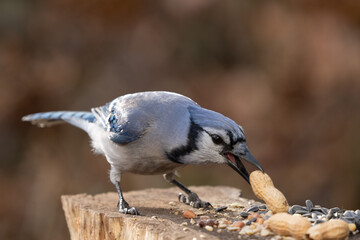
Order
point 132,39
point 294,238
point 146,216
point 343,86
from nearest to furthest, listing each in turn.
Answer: point 294,238 → point 146,216 → point 343,86 → point 132,39

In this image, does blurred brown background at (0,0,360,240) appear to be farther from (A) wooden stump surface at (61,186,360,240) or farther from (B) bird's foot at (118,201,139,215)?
(B) bird's foot at (118,201,139,215)

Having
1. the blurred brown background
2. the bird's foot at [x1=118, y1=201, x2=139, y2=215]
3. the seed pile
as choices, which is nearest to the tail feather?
the bird's foot at [x1=118, y1=201, x2=139, y2=215]

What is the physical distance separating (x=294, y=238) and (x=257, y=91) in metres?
4.27

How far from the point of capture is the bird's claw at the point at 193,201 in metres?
3.25

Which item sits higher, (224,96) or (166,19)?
(166,19)

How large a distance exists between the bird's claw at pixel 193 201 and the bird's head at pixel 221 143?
0.43m

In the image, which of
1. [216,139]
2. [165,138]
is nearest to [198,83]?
[165,138]

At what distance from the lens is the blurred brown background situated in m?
6.50

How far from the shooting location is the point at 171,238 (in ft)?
8.35

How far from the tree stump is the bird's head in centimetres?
36

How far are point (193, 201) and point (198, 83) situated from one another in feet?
11.7

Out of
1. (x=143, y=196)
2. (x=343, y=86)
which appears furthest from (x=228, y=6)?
(x=143, y=196)

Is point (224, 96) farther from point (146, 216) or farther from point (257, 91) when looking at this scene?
point (146, 216)

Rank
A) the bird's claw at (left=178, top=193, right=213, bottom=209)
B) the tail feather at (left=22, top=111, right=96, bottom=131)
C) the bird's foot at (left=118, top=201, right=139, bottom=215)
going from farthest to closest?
the tail feather at (left=22, top=111, right=96, bottom=131) < the bird's claw at (left=178, top=193, right=213, bottom=209) < the bird's foot at (left=118, top=201, right=139, bottom=215)
